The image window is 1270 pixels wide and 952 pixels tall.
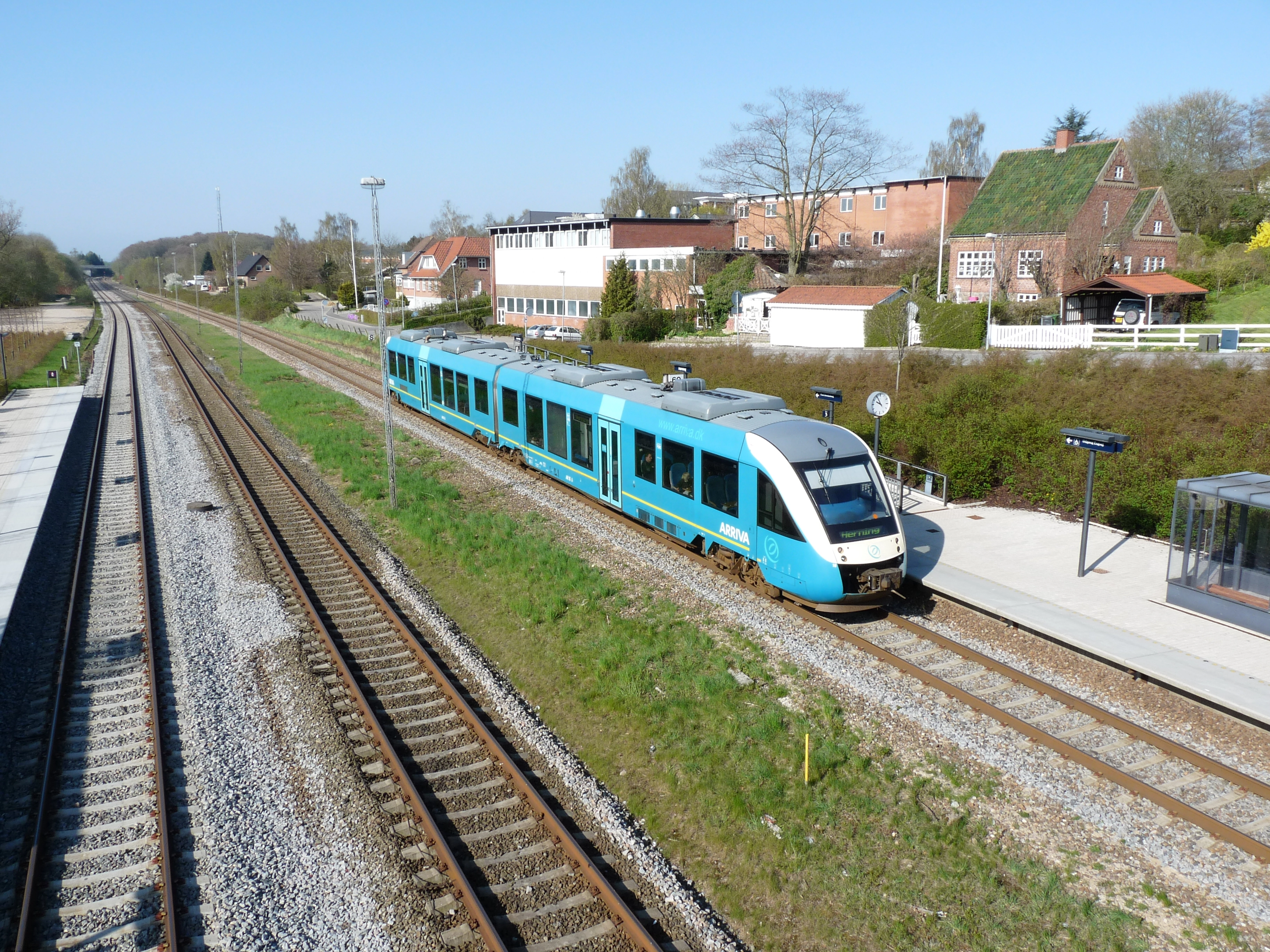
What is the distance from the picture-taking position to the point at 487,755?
31.2ft

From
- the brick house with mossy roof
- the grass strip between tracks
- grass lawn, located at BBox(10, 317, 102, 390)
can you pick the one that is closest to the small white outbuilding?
the brick house with mossy roof

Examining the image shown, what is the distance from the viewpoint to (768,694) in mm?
10492

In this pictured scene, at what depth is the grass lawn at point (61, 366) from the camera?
133 feet

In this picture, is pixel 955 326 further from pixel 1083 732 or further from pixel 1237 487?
pixel 1083 732

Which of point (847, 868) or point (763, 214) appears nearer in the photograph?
point (847, 868)

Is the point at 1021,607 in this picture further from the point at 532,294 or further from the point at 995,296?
the point at 532,294

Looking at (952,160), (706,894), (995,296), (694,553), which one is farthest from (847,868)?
(952,160)

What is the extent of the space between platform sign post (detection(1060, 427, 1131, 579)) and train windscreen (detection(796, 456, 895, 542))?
3382mm

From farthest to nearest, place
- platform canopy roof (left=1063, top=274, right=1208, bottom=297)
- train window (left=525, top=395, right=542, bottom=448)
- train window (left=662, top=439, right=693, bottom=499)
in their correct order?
platform canopy roof (left=1063, top=274, right=1208, bottom=297) → train window (left=525, top=395, right=542, bottom=448) → train window (left=662, top=439, right=693, bottom=499)

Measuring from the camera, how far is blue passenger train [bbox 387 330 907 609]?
12023mm

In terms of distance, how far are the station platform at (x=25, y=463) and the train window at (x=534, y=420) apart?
9.98m

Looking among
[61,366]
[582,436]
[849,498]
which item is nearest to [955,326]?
[582,436]

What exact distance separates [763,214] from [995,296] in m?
23.3

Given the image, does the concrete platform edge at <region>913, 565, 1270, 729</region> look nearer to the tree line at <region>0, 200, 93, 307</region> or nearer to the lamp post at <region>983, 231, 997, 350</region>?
the lamp post at <region>983, 231, 997, 350</region>
